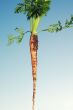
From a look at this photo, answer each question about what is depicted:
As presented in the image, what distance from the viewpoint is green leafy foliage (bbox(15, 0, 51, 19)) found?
60.4 feet

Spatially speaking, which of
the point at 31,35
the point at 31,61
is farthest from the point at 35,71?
the point at 31,35

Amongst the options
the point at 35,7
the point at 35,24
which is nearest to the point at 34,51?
the point at 35,24

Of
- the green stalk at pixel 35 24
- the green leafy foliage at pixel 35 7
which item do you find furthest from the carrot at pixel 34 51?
the green leafy foliage at pixel 35 7

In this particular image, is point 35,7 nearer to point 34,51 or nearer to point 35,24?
point 35,24

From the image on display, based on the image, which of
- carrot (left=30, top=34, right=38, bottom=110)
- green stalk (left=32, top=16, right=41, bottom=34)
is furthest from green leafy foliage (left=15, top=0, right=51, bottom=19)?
carrot (left=30, top=34, right=38, bottom=110)

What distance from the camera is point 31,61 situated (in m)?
18.1

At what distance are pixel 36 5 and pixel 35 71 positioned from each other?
4000 mm

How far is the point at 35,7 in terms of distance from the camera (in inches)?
724

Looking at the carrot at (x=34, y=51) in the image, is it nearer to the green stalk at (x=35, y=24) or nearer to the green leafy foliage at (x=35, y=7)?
the green stalk at (x=35, y=24)

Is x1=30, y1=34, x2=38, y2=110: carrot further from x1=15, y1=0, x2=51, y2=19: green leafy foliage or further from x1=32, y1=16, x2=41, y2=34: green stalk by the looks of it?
x1=15, y1=0, x2=51, y2=19: green leafy foliage

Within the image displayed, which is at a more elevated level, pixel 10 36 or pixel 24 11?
pixel 24 11

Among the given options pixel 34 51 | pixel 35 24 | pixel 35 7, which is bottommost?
pixel 34 51

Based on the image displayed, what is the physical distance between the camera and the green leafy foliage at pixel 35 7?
60.4 ft

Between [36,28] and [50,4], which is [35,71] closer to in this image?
[36,28]
